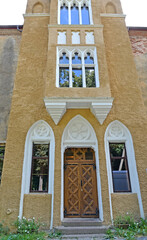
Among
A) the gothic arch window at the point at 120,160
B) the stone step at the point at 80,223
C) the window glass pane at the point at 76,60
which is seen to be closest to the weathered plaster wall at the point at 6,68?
the window glass pane at the point at 76,60

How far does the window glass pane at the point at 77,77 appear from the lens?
8391 millimetres

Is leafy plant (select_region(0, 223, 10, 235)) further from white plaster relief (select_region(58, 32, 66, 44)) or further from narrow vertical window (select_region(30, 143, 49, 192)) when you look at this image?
white plaster relief (select_region(58, 32, 66, 44))

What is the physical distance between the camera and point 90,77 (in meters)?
8.51

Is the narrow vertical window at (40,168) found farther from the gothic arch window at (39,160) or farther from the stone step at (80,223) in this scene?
the stone step at (80,223)

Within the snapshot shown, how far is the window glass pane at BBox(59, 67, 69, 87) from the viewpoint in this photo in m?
8.31

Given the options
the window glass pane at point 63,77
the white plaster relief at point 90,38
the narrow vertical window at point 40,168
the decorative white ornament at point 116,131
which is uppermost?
the white plaster relief at point 90,38

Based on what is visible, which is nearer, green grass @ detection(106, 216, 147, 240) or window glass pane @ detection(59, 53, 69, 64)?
green grass @ detection(106, 216, 147, 240)

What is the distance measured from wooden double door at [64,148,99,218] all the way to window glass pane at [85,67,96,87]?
3.05 metres

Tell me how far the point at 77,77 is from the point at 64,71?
2.34 ft

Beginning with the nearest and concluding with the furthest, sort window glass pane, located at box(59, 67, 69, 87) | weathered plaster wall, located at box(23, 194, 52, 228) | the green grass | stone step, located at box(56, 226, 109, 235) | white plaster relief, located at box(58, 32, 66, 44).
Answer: the green grass → stone step, located at box(56, 226, 109, 235) → weathered plaster wall, located at box(23, 194, 52, 228) → window glass pane, located at box(59, 67, 69, 87) → white plaster relief, located at box(58, 32, 66, 44)

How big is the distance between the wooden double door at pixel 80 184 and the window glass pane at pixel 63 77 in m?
3.04

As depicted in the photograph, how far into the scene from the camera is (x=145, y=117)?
7.98 meters

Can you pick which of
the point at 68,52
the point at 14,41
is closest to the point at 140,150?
the point at 68,52

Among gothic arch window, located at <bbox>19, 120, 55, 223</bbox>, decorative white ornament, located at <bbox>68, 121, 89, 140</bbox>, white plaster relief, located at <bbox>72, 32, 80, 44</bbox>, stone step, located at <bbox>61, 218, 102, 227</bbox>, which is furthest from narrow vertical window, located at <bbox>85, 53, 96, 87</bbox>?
stone step, located at <bbox>61, 218, 102, 227</bbox>
